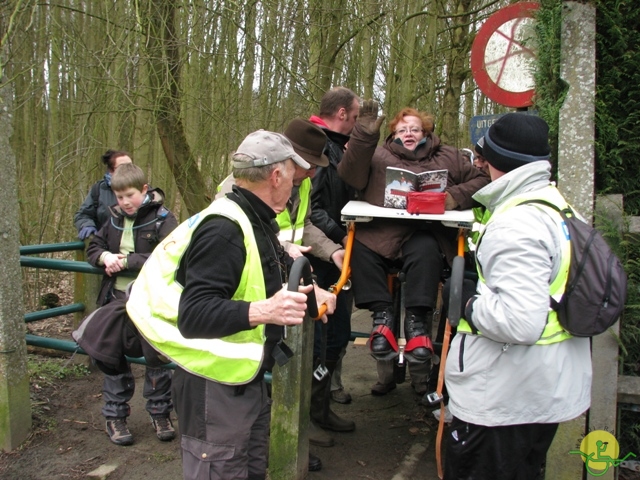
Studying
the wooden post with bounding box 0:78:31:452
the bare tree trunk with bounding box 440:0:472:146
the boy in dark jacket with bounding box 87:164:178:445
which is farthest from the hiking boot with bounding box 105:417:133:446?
the bare tree trunk with bounding box 440:0:472:146

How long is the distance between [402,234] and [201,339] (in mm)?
1675

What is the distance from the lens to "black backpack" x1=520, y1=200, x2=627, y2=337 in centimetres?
226

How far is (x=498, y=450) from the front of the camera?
7.91 feet

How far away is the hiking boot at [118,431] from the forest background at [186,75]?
322 cm

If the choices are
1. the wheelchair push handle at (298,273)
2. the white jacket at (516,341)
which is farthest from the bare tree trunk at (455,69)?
the wheelchair push handle at (298,273)

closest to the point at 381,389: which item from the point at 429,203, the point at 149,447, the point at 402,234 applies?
the point at 402,234

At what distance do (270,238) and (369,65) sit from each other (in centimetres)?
774

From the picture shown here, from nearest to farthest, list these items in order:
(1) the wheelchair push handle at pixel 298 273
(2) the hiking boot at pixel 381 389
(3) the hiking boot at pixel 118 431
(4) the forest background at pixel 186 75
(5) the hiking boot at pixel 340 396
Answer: (1) the wheelchair push handle at pixel 298 273, (3) the hiking boot at pixel 118 431, (5) the hiking boot at pixel 340 396, (2) the hiking boot at pixel 381 389, (4) the forest background at pixel 186 75

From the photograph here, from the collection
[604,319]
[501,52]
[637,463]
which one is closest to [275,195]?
[604,319]

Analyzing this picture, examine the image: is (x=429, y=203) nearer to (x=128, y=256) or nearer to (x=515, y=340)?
(x=515, y=340)

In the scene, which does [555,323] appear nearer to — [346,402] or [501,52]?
[346,402]

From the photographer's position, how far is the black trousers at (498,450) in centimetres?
241

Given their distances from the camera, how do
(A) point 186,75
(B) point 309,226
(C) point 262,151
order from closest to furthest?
(C) point 262,151, (B) point 309,226, (A) point 186,75

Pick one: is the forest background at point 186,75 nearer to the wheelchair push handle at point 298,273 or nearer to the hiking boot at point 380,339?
the hiking boot at point 380,339
